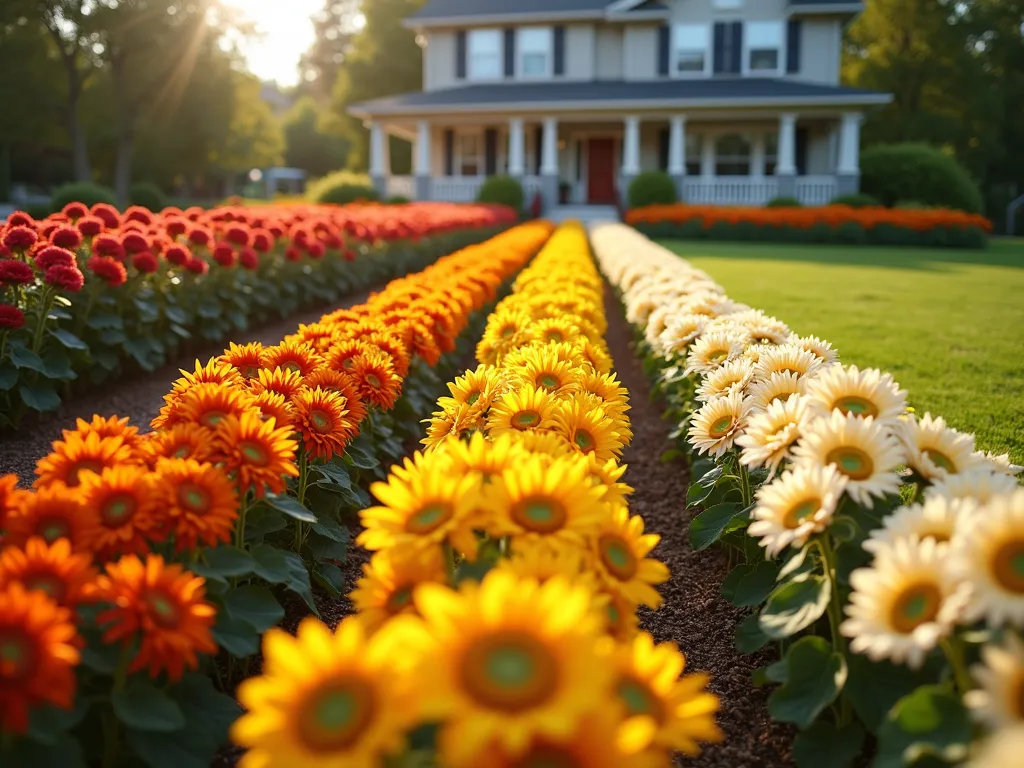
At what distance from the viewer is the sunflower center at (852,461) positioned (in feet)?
6.73

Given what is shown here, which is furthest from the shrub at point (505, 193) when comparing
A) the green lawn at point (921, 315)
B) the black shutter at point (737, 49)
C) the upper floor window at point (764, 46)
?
the upper floor window at point (764, 46)

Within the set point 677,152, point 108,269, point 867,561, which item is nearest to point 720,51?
point 677,152

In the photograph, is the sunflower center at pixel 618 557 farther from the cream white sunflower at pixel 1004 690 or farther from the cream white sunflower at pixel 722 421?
the cream white sunflower at pixel 722 421

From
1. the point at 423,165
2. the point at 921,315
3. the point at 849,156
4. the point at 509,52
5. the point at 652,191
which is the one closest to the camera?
the point at 921,315

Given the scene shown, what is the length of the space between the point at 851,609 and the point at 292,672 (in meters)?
1.02

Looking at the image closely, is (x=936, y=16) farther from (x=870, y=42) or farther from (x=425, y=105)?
(x=425, y=105)

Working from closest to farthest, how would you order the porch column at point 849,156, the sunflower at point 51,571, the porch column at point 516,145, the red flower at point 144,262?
1. the sunflower at point 51,571
2. the red flower at point 144,262
3. the porch column at point 849,156
4. the porch column at point 516,145

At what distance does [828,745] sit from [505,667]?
4.08 feet

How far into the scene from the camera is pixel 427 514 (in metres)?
1.72

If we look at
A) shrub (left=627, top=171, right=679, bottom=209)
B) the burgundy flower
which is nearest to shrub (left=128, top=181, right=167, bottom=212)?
shrub (left=627, top=171, right=679, bottom=209)

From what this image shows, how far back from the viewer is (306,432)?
8.79ft

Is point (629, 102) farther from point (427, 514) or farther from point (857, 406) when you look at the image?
point (427, 514)

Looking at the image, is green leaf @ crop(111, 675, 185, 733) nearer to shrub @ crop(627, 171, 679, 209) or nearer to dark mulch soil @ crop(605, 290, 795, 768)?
dark mulch soil @ crop(605, 290, 795, 768)

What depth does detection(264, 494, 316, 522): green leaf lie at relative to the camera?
94.8 inches
